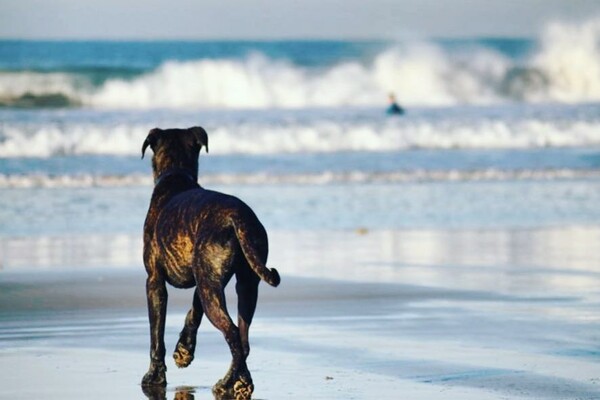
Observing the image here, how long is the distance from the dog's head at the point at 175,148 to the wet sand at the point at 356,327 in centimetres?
112

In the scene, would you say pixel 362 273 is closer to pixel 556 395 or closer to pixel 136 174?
pixel 556 395

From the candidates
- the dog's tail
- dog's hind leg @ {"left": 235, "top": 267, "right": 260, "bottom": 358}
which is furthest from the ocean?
the dog's tail

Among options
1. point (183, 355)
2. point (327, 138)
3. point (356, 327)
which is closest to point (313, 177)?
point (327, 138)

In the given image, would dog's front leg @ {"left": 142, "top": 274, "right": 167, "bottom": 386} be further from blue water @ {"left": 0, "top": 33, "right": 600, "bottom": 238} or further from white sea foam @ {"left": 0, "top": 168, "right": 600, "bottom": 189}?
white sea foam @ {"left": 0, "top": 168, "right": 600, "bottom": 189}

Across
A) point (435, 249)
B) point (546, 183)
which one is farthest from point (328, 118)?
point (435, 249)

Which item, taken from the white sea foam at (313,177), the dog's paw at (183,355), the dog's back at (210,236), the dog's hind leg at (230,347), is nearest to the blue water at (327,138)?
the white sea foam at (313,177)

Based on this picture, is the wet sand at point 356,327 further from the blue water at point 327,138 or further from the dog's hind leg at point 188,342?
the blue water at point 327,138

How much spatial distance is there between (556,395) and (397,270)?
6066 millimetres

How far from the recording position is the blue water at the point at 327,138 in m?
20.0

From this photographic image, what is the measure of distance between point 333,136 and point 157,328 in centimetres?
2724

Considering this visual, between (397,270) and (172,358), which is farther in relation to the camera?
(397,270)

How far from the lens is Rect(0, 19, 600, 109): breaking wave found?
1982 inches

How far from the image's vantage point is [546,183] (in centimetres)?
2428

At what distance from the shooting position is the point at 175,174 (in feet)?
28.4
